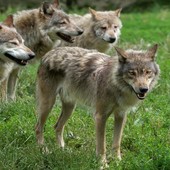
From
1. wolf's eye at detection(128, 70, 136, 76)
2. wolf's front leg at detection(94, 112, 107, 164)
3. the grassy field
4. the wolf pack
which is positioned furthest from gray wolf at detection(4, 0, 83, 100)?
wolf's eye at detection(128, 70, 136, 76)

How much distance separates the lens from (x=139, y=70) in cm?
641

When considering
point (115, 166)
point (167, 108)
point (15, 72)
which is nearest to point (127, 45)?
point (15, 72)

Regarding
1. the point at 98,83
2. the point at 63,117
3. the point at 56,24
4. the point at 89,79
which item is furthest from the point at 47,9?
the point at 98,83

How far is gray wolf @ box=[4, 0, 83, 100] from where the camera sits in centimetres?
1003

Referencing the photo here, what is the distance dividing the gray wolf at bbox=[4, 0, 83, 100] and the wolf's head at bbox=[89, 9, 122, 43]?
667 mm

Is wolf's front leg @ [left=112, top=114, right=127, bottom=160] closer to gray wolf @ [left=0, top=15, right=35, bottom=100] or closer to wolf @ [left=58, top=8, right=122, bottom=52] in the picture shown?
gray wolf @ [left=0, top=15, right=35, bottom=100]

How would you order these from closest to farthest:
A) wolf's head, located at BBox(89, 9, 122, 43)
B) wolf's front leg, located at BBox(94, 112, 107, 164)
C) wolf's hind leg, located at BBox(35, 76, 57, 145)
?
wolf's front leg, located at BBox(94, 112, 107, 164) < wolf's hind leg, located at BBox(35, 76, 57, 145) < wolf's head, located at BBox(89, 9, 122, 43)

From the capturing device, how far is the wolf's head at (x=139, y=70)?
630 cm

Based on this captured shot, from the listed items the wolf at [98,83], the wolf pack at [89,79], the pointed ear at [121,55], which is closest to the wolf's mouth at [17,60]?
the wolf pack at [89,79]

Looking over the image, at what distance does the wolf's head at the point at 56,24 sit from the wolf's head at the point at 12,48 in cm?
228

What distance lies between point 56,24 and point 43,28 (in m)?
0.23

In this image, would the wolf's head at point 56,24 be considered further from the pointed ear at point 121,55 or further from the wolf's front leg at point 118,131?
the pointed ear at point 121,55

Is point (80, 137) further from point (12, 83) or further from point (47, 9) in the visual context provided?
point (47, 9)

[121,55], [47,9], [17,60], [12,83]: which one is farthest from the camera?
[47,9]
